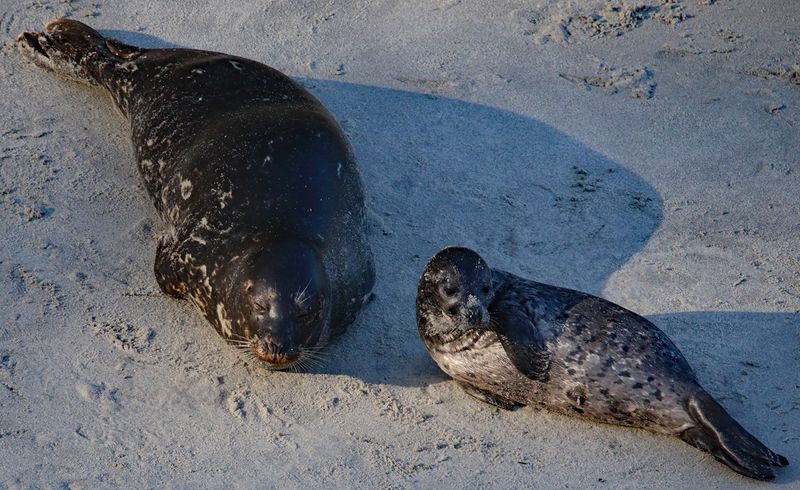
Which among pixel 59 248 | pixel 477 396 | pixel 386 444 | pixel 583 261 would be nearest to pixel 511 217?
pixel 583 261

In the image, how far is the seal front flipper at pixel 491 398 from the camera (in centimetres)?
573

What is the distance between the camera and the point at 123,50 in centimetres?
756

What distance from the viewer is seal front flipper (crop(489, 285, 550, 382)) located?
18.6 ft

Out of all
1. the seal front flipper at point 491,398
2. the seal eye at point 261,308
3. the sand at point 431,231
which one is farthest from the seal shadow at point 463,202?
the seal eye at point 261,308

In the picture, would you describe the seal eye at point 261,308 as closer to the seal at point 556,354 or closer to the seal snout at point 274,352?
the seal snout at point 274,352

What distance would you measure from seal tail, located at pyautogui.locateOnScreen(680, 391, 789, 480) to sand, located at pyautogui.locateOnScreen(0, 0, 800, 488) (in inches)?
3.5

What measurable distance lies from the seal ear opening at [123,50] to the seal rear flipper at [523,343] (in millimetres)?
3246

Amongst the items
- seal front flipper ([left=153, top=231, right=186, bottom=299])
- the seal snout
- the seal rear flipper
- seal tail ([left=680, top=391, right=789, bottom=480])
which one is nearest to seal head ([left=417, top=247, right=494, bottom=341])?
the seal rear flipper

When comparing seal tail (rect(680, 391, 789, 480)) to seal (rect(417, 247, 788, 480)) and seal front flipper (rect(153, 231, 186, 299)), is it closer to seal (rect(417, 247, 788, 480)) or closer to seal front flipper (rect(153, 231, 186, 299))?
seal (rect(417, 247, 788, 480))

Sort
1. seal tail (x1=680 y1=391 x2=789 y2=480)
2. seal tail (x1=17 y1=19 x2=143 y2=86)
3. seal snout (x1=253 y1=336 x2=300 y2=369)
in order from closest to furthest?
seal tail (x1=680 y1=391 x2=789 y2=480)
seal snout (x1=253 y1=336 x2=300 y2=369)
seal tail (x1=17 y1=19 x2=143 y2=86)

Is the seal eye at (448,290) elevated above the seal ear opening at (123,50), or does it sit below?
below

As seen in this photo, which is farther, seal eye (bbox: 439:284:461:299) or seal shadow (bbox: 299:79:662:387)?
seal shadow (bbox: 299:79:662:387)

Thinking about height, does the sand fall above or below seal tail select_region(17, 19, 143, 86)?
below

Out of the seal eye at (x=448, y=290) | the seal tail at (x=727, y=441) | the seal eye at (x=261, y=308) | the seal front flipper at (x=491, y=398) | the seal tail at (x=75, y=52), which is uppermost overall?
the seal tail at (x=75, y=52)
